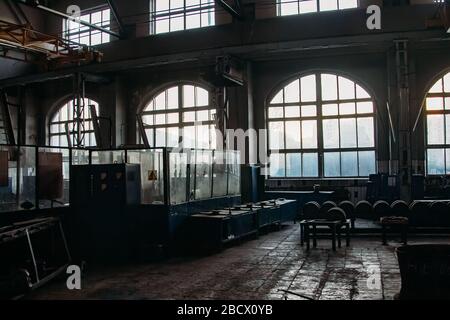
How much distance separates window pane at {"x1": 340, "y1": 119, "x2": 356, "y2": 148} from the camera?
14.9 meters

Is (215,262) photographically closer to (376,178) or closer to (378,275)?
(378,275)

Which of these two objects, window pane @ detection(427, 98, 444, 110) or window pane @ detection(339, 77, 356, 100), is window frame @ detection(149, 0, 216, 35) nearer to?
window pane @ detection(339, 77, 356, 100)

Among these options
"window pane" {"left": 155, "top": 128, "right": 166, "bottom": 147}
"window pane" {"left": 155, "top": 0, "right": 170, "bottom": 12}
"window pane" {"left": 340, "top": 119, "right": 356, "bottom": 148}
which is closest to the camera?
"window pane" {"left": 340, "top": 119, "right": 356, "bottom": 148}

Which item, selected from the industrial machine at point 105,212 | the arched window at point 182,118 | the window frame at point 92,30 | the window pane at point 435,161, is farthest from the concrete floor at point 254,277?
the window frame at point 92,30

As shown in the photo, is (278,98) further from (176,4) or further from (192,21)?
(176,4)

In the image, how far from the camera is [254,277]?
21.3 ft

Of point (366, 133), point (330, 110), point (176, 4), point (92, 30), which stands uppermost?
point (176, 4)

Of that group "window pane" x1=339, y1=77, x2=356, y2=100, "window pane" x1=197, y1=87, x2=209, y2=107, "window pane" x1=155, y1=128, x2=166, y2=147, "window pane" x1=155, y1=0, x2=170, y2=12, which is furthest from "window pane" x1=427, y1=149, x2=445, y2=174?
"window pane" x1=155, y1=0, x2=170, y2=12

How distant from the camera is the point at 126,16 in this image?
16359 mm

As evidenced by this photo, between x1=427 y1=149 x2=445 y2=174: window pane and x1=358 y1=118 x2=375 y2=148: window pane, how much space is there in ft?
5.73

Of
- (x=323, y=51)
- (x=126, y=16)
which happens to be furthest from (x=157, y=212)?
(x=126, y=16)

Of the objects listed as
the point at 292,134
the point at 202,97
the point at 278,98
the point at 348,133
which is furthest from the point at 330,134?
the point at 202,97

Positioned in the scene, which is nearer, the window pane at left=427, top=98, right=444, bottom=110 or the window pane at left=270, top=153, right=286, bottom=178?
the window pane at left=427, top=98, right=444, bottom=110

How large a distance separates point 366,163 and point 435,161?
2.06 meters
